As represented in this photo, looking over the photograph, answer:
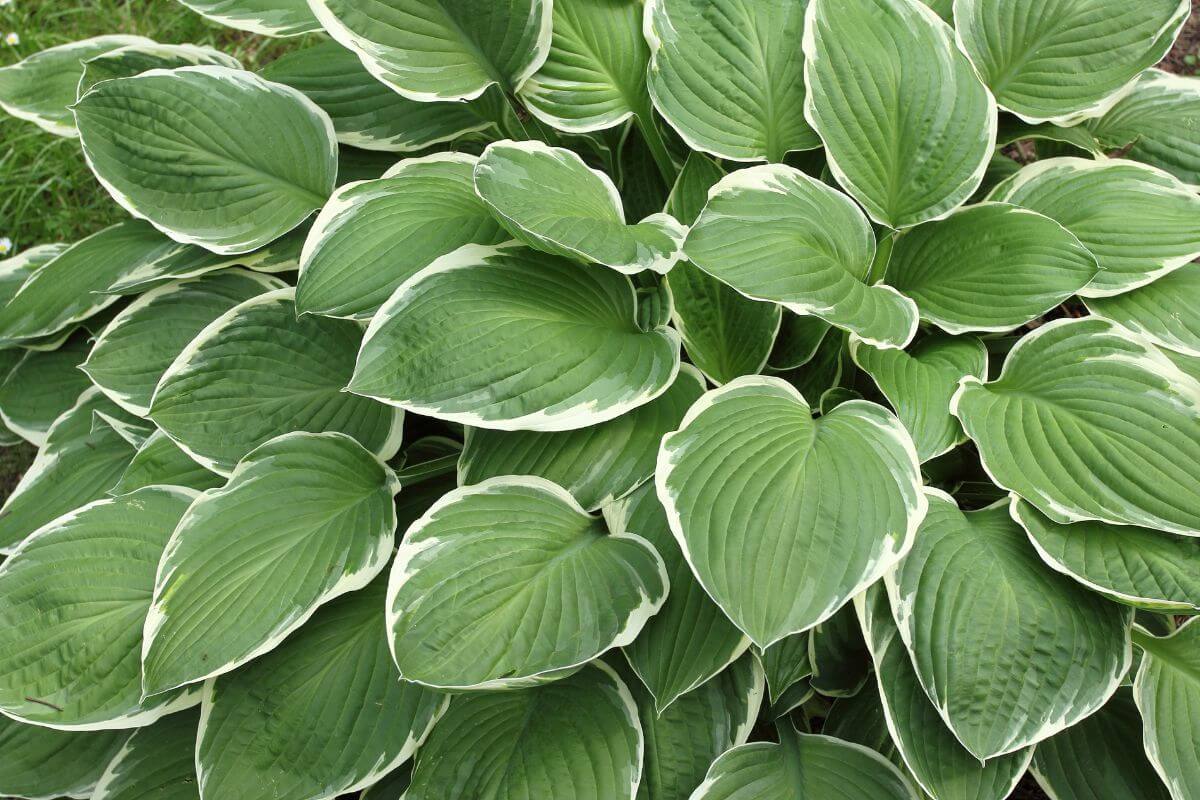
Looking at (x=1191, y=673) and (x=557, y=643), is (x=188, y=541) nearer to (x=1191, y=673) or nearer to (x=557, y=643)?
(x=557, y=643)

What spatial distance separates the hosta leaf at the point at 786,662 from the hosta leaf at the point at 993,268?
61 centimetres

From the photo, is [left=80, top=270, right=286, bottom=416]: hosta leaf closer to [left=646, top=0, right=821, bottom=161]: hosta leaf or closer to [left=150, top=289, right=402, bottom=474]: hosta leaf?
[left=150, top=289, right=402, bottom=474]: hosta leaf

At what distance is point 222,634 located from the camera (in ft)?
4.55

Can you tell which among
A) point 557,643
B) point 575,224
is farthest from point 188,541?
point 575,224

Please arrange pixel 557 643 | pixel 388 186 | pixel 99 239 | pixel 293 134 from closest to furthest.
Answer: pixel 557 643, pixel 388 186, pixel 293 134, pixel 99 239

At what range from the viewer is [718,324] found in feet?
5.68

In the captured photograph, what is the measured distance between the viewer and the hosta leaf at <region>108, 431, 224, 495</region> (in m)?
1.76

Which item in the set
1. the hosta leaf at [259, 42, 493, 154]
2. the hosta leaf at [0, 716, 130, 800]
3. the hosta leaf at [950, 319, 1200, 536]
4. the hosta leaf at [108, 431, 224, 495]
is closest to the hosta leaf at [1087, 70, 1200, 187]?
the hosta leaf at [950, 319, 1200, 536]

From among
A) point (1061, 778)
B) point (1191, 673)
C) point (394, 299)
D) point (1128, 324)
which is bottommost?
point (1061, 778)

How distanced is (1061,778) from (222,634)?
1381mm

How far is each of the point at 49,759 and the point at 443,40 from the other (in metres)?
1.51

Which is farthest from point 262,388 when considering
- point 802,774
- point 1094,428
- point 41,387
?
point 1094,428

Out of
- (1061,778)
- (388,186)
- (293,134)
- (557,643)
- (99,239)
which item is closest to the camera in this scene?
(557,643)

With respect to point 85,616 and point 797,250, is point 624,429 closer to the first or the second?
point 797,250
